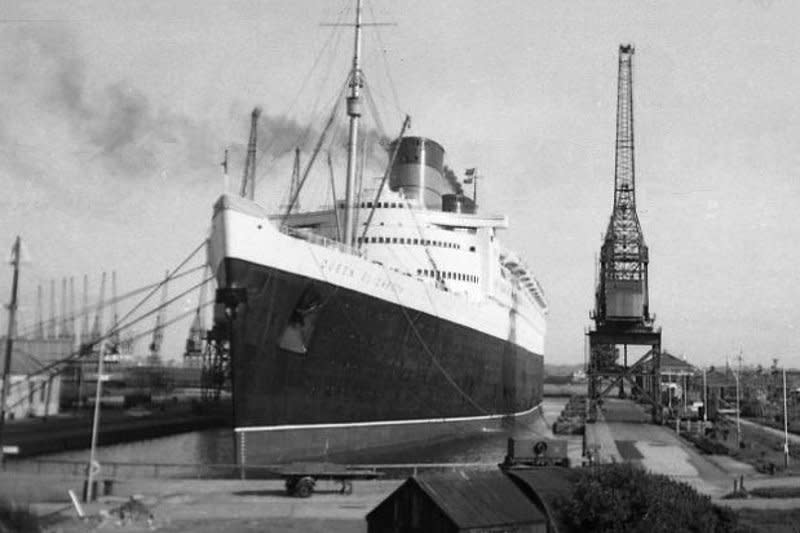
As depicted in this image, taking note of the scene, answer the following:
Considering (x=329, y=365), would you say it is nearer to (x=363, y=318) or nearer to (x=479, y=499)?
(x=363, y=318)

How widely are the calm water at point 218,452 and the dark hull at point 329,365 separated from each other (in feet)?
2.93

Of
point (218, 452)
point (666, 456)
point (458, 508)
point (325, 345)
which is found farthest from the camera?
point (218, 452)

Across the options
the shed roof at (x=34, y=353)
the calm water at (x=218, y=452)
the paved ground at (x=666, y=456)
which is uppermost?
the shed roof at (x=34, y=353)

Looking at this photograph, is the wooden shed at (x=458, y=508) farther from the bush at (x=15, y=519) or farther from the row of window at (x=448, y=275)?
the row of window at (x=448, y=275)

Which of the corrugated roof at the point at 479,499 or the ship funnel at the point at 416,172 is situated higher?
the ship funnel at the point at 416,172

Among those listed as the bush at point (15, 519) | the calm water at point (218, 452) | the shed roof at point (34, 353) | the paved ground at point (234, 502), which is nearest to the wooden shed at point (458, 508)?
the paved ground at point (234, 502)

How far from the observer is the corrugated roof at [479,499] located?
985 cm

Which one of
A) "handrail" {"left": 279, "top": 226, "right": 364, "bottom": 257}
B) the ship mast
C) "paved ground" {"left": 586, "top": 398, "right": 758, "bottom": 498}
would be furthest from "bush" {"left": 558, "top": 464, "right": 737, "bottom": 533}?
the ship mast

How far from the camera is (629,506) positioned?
10.9 meters

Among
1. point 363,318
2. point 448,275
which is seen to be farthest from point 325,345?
point 448,275

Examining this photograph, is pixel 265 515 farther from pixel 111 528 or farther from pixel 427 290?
pixel 427 290

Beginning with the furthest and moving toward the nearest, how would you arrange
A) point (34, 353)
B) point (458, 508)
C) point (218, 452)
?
point (218, 452) < point (34, 353) < point (458, 508)

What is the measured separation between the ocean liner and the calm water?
2.42ft

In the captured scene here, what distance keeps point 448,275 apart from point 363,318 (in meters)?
11.5
